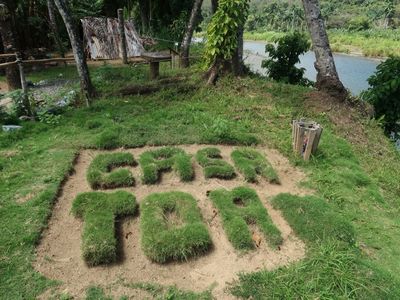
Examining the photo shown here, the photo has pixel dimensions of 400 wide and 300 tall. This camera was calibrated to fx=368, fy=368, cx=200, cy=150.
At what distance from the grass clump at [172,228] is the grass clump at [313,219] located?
99 centimetres

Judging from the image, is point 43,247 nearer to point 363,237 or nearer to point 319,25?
point 363,237

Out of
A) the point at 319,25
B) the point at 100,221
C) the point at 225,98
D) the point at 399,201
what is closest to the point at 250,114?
the point at 225,98

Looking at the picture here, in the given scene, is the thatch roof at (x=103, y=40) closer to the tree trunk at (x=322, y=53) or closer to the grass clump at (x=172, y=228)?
the tree trunk at (x=322, y=53)

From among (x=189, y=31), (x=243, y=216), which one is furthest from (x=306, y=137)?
(x=189, y=31)

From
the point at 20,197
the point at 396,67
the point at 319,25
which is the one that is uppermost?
the point at 319,25

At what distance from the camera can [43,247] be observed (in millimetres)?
3541

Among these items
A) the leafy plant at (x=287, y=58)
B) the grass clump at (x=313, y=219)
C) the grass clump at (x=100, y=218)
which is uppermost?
the leafy plant at (x=287, y=58)

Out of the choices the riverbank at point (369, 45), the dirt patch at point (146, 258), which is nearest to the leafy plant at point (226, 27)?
the dirt patch at point (146, 258)

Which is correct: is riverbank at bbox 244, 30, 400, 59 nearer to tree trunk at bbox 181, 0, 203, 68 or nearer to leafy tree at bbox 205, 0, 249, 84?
tree trunk at bbox 181, 0, 203, 68

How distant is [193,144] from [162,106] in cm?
164

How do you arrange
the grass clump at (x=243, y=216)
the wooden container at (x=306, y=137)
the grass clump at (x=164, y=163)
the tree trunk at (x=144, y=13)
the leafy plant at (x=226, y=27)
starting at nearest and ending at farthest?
the grass clump at (x=243, y=216) → the grass clump at (x=164, y=163) → the wooden container at (x=306, y=137) → the leafy plant at (x=226, y=27) → the tree trunk at (x=144, y=13)

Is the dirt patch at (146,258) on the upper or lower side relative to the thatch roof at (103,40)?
lower

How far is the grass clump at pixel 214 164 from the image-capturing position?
15.9 feet

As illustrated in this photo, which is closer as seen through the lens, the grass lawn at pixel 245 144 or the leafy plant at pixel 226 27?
the grass lawn at pixel 245 144
